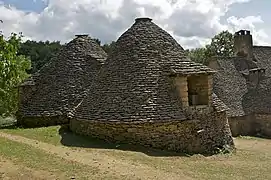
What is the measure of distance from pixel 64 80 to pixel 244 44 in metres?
19.3

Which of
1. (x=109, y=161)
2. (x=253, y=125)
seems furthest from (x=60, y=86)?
(x=253, y=125)

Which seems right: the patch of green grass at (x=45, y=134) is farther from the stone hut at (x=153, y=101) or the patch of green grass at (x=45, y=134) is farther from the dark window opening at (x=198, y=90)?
the dark window opening at (x=198, y=90)

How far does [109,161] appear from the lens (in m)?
13.1

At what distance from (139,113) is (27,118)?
807cm

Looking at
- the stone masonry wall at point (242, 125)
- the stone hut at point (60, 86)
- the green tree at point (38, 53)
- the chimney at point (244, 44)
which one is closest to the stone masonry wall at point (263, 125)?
the stone masonry wall at point (242, 125)

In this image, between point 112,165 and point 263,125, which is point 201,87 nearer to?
point 112,165

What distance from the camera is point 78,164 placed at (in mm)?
12078

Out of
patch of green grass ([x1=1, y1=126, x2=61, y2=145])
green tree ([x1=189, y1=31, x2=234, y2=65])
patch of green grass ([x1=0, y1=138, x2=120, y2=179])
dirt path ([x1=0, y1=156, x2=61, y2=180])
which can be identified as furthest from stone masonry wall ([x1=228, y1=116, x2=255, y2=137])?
green tree ([x1=189, y1=31, x2=234, y2=65])

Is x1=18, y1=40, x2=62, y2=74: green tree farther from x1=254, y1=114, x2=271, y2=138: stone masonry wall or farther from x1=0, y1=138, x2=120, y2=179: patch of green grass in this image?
x1=0, y1=138, x2=120, y2=179: patch of green grass

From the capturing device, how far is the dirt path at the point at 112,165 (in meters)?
11.5

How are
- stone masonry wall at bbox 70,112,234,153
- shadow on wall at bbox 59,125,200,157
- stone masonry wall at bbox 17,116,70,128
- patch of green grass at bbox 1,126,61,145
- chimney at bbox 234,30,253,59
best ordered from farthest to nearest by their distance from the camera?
chimney at bbox 234,30,253,59, stone masonry wall at bbox 17,116,70,128, patch of green grass at bbox 1,126,61,145, stone masonry wall at bbox 70,112,234,153, shadow on wall at bbox 59,125,200,157

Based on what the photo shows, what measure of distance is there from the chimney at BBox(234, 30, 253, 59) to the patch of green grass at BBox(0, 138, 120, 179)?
83.2 ft

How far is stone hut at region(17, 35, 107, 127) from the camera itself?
21.4m

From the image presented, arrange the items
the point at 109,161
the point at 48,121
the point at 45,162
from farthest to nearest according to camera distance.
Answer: the point at 48,121 < the point at 109,161 < the point at 45,162
